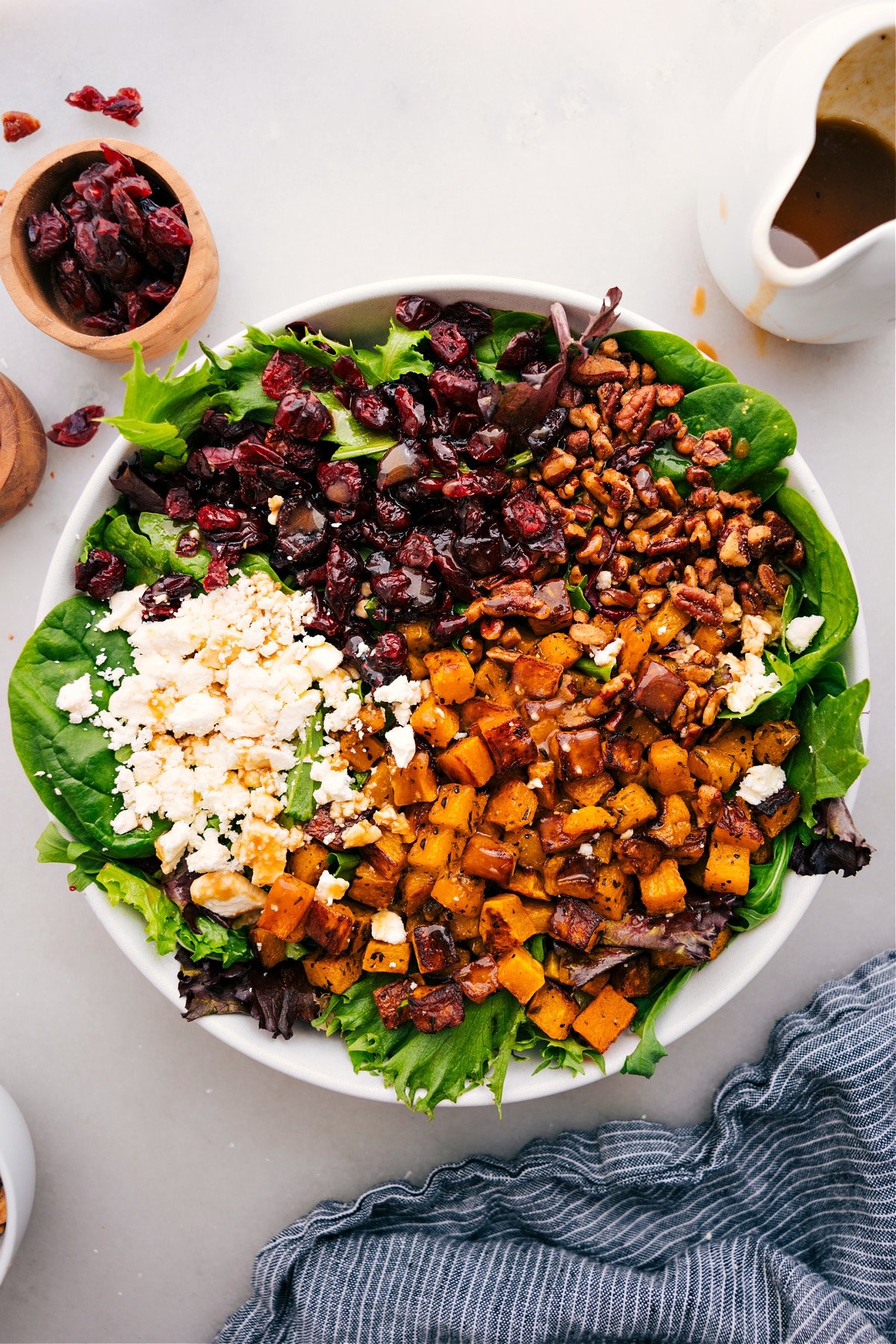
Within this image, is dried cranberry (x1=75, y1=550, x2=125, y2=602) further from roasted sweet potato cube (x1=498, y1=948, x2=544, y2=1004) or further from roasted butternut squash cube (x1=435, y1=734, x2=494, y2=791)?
roasted sweet potato cube (x1=498, y1=948, x2=544, y2=1004)

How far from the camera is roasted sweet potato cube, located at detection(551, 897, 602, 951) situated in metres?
1.79

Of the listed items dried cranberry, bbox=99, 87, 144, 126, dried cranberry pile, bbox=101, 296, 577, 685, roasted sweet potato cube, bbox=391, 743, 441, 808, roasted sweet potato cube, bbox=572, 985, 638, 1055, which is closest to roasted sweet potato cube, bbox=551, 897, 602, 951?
roasted sweet potato cube, bbox=572, 985, 638, 1055

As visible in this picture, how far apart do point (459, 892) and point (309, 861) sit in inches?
11.6

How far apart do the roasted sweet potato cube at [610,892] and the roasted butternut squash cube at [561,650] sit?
0.41m

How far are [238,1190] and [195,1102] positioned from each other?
23 cm

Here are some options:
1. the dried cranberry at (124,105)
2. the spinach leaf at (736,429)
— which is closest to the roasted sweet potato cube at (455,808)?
the spinach leaf at (736,429)

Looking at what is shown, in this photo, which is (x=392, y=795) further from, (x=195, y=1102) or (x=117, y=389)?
(x=117, y=389)

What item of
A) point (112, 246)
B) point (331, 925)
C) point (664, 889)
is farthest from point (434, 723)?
point (112, 246)

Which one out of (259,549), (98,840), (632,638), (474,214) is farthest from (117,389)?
(632,638)

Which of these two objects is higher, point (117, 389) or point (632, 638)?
point (632, 638)

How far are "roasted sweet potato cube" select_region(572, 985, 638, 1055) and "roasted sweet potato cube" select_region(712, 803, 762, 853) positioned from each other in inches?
14.8

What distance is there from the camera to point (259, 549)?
6.23ft

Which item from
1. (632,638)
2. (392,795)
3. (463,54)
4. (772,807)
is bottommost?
(392,795)

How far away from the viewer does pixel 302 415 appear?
1.78m
